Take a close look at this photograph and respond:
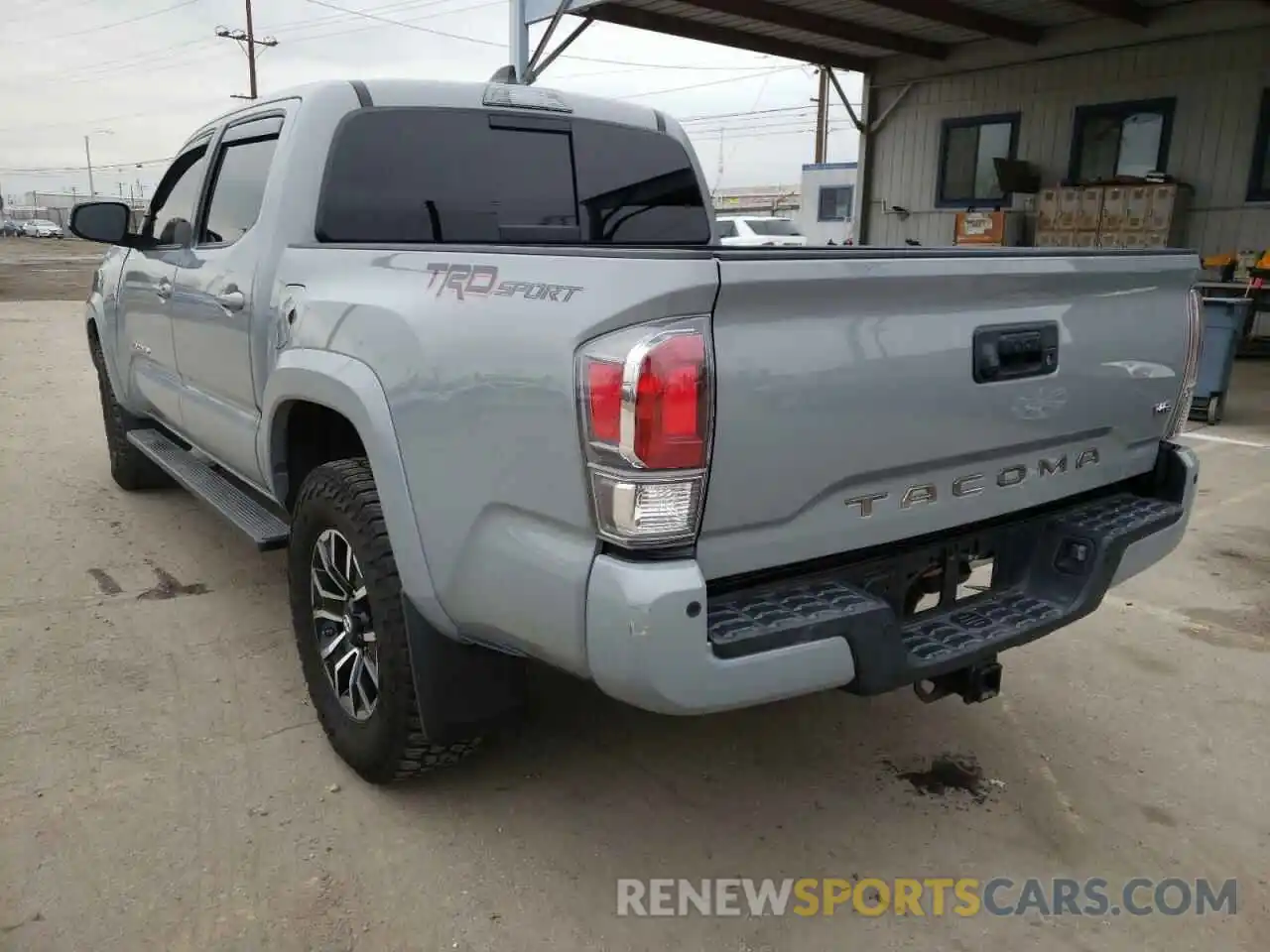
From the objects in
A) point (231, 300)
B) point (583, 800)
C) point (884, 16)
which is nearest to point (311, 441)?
point (231, 300)

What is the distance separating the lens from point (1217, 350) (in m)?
8.12

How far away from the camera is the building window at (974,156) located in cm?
1336

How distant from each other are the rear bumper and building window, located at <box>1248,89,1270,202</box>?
10.5 metres

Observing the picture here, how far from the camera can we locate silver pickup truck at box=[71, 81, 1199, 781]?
6.31 ft

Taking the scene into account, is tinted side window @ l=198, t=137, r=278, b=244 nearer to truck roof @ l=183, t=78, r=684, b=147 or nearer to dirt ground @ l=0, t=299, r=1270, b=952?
truck roof @ l=183, t=78, r=684, b=147

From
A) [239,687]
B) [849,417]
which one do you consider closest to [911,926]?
[849,417]

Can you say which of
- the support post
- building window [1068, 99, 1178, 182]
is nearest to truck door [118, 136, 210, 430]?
the support post

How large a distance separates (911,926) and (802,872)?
303mm

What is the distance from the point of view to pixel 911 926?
93.1 inches

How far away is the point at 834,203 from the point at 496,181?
2372 centimetres

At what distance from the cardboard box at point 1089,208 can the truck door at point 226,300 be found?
35.6 feet

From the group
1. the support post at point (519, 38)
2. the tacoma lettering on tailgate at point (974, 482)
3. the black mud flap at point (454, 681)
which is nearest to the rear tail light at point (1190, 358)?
the tacoma lettering on tailgate at point (974, 482)

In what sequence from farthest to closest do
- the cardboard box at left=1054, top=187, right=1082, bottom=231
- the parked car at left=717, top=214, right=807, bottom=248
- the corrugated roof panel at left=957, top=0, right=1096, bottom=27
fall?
the parked car at left=717, top=214, right=807, bottom=248, the cardboard box at left=1054, top=187, right=1082, bottom=231, the corrugated roof panel at left=957, top=0, right=1096, bottom=27

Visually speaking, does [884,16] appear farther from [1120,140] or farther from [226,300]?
[226,300]
